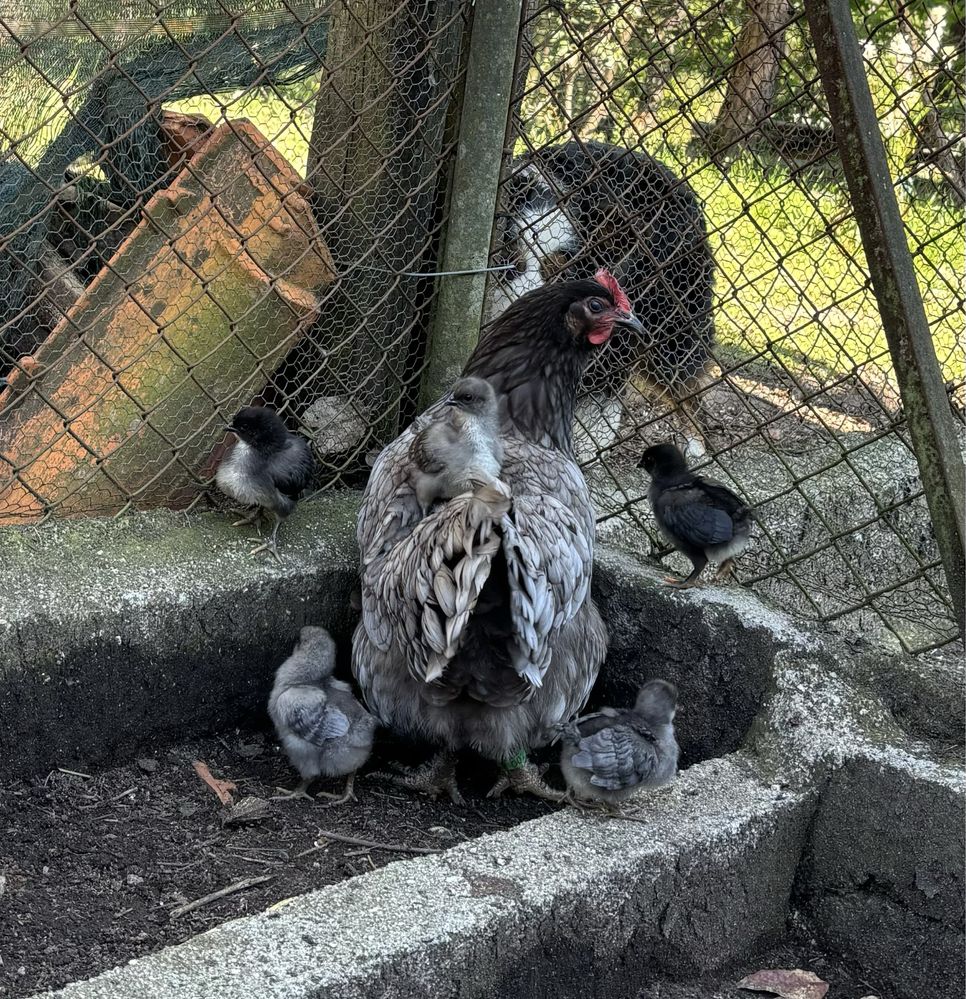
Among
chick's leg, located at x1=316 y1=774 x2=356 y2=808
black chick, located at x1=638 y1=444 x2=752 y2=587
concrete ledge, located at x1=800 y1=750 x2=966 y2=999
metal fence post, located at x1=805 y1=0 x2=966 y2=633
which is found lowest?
chick's leg, located at x1=316 y1=774 x2=356 y2=808

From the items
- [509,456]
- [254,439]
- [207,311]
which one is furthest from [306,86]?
[509,456]

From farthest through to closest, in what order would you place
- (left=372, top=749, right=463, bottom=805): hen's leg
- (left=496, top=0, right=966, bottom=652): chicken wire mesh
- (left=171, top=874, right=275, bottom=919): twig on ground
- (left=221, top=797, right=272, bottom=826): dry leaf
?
(left=496, top=0, right=966, bottom=652): chicken wire mesh
(left=372, top=749, right=463, bottom=805): hen's leg
(left=221, top=797, right=272, bottom=826): dry leaf
(left=171, top=874, right=275, bottom=919): twig on ground

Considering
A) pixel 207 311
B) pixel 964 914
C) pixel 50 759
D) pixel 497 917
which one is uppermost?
pixel 964 914

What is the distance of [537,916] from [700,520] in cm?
151

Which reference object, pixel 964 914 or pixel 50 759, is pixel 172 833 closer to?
pixel 50 759

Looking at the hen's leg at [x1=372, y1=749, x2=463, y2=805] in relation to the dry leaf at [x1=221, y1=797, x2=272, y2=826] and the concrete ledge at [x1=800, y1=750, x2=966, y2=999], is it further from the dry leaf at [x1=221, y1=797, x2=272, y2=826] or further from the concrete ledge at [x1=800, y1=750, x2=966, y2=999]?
the concrete ledge at [x1=800, y1=750, x2=966, y2=999]

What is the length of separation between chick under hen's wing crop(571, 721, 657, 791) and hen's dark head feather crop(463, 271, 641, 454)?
97 centimetres

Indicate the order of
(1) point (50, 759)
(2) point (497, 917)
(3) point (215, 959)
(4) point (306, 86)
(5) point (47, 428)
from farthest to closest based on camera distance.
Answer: (4) point (306, 86), (5) point (47, 428), (1) point (50, 759), (2) point (497, 917), (3) point (215, 959)

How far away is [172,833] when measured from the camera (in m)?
2.93

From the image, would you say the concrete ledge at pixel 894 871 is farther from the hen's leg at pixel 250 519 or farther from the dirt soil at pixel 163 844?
the hen's leg at pixel 250 519

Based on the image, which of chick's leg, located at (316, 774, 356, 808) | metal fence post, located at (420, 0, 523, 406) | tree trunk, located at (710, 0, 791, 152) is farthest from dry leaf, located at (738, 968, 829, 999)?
tree trunk, located at (710, 0, 791, 152)

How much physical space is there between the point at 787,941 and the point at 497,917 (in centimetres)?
100

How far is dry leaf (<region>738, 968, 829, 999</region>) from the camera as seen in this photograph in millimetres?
2648

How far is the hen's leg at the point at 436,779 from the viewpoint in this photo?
3232 millimetres
